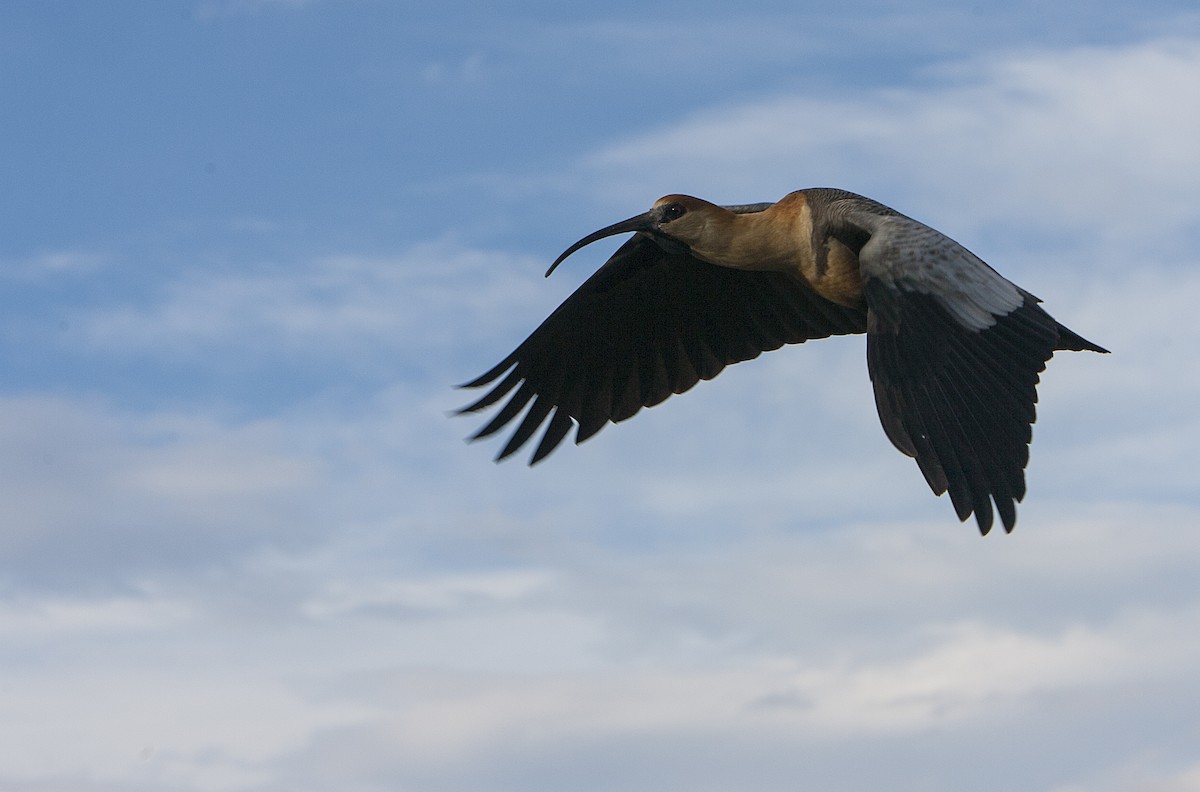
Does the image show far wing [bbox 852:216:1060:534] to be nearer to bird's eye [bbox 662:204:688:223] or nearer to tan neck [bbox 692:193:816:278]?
tan neck [bbox 692:193:816:278]

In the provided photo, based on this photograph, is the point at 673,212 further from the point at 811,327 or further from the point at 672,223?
the point at 811,327

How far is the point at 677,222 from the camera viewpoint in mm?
9641

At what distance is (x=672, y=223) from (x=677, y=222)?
0.12 feet

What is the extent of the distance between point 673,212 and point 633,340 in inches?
57.7

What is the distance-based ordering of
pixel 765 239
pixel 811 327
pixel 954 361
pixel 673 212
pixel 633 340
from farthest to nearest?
pixel 633 340 < pixel 811 327 < pixel 673 212 < pixel 765 239 < pixel 954 361

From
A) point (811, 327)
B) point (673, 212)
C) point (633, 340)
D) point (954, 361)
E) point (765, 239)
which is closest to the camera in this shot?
point (954, 361)

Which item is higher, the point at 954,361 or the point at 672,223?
the point at 672,223

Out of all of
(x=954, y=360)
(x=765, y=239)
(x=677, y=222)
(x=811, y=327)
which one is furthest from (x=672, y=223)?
(x=954, y=360)

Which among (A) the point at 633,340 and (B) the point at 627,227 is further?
(A) the point at 633,340

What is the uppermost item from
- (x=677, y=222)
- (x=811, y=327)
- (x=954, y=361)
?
(x=677, y=222)

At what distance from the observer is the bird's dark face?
9617 millimetres

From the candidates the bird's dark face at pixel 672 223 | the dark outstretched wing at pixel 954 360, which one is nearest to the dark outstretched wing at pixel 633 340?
the bird's dark face at pixel 672 223

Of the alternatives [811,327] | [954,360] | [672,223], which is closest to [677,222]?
[672,223]

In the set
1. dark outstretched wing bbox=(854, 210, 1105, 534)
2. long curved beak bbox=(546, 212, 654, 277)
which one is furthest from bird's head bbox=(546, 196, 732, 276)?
dark outstretched wing bbox=(854, 210, 1105, 534)
